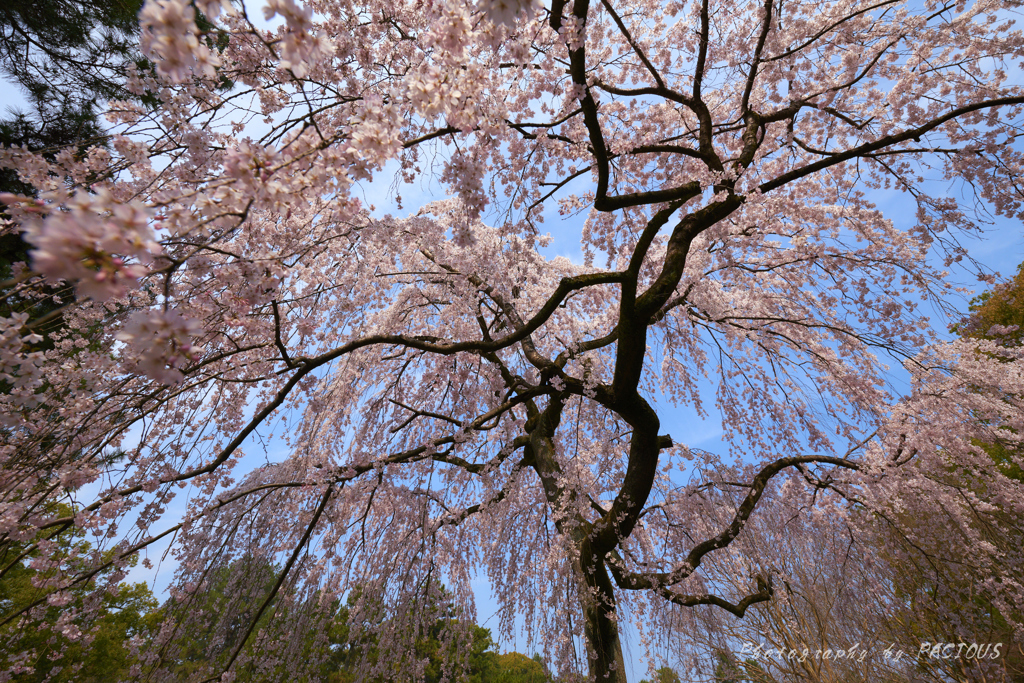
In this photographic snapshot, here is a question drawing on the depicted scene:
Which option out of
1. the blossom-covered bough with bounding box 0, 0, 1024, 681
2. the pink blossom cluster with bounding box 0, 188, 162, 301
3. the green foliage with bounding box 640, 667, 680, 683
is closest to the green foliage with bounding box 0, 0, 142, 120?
the blossom-covered bough with bounding box 0, 0, 1024, 681

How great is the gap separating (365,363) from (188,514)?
8.11ft

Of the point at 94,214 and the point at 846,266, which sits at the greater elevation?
the point at 846,266

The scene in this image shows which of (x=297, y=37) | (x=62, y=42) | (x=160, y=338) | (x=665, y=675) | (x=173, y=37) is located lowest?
(x=665, y=675)

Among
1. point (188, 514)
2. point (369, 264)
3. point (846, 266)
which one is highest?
point (846, 266)

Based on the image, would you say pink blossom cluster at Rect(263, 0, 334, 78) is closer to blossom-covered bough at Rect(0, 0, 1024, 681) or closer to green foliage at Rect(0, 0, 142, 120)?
blossom-covered bough at Rect(0, 0, 1024, 681)

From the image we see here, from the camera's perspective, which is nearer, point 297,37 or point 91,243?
point 91,243

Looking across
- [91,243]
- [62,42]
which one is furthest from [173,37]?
[62,42]

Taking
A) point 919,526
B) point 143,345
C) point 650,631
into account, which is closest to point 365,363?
point 143,345

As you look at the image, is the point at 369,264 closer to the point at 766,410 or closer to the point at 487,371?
the point at 487,371

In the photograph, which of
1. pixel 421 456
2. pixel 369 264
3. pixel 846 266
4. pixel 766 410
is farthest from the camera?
pixel 766 410

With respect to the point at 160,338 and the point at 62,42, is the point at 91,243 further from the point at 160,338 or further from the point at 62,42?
the point at 62,42

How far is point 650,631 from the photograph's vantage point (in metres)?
5.52

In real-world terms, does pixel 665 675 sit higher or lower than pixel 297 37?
lower

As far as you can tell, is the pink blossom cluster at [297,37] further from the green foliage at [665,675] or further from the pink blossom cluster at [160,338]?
the green foliage at [665,675]
